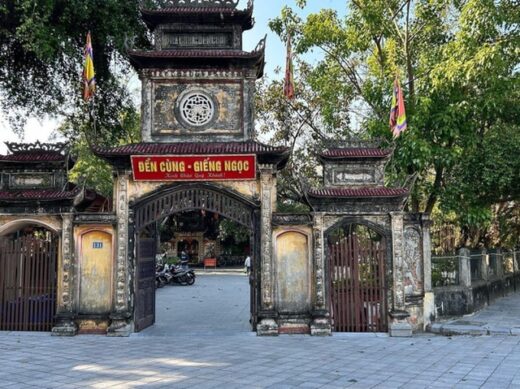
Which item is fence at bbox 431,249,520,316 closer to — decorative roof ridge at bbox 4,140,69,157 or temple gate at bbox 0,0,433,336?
temple gate at bbox 0,0,433,336

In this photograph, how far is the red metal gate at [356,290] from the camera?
10.7 metres

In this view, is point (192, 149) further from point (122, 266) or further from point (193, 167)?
point (122, 266)

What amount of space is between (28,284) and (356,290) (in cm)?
782

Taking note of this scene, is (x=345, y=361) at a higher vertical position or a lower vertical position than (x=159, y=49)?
lower

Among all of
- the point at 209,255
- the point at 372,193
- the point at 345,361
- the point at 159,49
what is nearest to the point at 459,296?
the point at 372,193

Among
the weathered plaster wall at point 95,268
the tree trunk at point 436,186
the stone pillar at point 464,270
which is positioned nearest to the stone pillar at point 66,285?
the weathered plaster wall at point 95,268

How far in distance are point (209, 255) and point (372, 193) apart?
3253 centimetres

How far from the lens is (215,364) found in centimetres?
772

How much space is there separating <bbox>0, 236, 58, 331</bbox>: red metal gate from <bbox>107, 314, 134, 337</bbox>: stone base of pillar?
1553 mm

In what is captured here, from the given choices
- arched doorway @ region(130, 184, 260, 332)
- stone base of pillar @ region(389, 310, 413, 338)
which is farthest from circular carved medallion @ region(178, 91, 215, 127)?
stone base of pillar @ region(389, 310, 413, 338)

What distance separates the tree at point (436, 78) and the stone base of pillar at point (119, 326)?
8.01 m

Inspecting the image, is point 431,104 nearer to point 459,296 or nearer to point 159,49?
point 459,296

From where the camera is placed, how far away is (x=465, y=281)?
13.4 meters

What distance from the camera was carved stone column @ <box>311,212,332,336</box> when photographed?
34.0 feet
